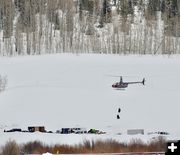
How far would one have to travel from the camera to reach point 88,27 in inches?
3452

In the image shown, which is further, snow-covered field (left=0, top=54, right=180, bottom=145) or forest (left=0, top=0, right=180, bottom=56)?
forest (left=0, top=0, right=180, bottom=56)

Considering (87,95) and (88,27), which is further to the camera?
(88,27)

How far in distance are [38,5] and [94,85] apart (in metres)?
34.7

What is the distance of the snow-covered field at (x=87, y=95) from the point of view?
38812 millimetres

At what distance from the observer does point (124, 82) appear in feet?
192

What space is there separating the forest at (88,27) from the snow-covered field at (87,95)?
5.59 m

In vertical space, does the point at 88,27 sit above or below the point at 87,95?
above

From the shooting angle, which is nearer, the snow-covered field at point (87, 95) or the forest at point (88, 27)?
the snow-covered field at point (87, 95)

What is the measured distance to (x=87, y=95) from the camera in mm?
52094

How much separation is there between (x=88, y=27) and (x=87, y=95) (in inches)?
1452

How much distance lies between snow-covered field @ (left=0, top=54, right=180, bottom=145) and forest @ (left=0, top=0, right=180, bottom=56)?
5.59 metres

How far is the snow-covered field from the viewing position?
38812 millimetres

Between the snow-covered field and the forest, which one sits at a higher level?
the forest

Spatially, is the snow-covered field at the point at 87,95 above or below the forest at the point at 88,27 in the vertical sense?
below
